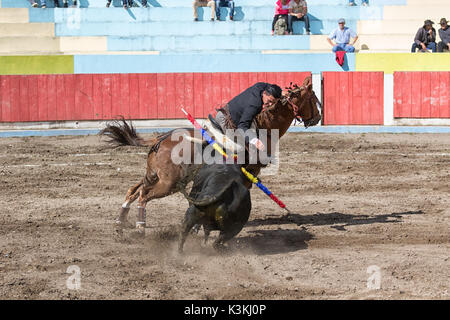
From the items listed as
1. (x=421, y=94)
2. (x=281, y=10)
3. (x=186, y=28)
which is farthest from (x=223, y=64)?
(x=421, y=94)

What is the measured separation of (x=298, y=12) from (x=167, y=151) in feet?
45.0

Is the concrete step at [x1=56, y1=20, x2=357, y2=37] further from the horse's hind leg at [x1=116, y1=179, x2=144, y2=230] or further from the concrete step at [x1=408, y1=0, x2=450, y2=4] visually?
the horse's hind leg at [x1=116, y1=179, x2=144, y2=230]

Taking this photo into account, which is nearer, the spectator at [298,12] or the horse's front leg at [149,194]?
the horse's front leg at [149,194]

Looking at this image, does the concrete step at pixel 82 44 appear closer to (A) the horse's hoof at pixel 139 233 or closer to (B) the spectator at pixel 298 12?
(B) the spectator at pixel 298 12

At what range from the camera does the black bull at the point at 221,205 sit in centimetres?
596

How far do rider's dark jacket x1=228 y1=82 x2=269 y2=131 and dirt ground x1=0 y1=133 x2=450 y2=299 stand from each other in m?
1.15

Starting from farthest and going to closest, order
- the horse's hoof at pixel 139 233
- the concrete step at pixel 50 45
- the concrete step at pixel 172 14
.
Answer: the concrete step at pixel 172 14
the concrete step at pixel 50 45
the horse's hoof at pixel 139 233

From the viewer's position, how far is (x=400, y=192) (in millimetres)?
9406

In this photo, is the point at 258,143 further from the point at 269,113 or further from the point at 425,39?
the point at 425,39

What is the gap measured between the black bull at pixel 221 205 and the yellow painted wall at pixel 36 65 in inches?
507

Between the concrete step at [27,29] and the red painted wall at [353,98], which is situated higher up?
the concrete step at [27,29]

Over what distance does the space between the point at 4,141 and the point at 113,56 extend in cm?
420

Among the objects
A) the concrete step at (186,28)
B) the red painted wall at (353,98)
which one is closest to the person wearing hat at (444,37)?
the red painted wall at (353,98)

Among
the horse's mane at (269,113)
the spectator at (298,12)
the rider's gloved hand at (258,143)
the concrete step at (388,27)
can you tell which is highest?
the spectator at (298,12)
